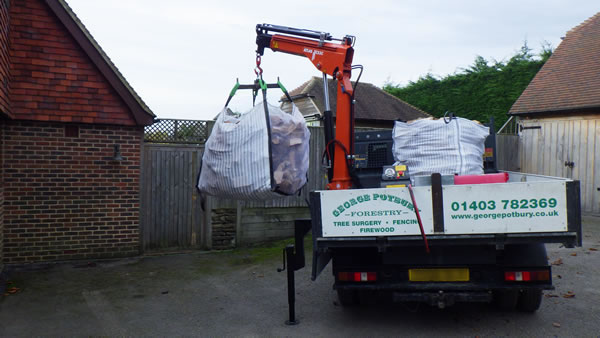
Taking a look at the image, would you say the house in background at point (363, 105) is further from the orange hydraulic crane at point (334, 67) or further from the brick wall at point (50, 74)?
the orange hydraulic crane at point (334, 67)

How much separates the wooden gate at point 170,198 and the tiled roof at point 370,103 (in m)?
12.4

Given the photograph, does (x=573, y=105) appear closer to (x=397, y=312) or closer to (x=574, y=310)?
(x=574, y=310)

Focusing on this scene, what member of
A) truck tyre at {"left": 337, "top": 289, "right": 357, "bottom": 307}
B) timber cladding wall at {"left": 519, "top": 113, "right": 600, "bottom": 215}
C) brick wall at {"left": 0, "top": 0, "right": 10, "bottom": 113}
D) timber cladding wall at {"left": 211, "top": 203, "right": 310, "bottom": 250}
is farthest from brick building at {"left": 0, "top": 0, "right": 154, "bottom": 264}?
timber cladding wall at {"left": 519, "top": 113, "right": 600, "bottom": 215}

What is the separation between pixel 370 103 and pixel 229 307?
1807cm

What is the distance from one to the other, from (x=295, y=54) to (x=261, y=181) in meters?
2.35

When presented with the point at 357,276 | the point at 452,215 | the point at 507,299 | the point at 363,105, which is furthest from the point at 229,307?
the point at 363,105

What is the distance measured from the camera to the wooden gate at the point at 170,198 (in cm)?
830

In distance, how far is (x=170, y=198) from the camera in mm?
8477

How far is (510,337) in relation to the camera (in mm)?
4383

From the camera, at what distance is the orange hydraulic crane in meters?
5.84

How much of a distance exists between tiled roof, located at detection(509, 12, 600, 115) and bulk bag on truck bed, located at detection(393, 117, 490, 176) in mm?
8242

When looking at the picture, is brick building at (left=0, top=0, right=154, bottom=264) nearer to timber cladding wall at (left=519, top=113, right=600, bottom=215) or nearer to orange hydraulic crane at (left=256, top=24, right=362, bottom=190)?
orange hydraulic crane at (left=256, top=24, right=362, bottom=190)

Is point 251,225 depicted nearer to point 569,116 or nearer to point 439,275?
point 439,275

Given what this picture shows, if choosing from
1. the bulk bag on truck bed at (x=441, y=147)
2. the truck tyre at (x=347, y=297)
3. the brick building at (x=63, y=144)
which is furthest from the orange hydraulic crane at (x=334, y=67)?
the brick building at (x=63, y=144)
